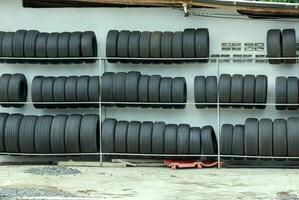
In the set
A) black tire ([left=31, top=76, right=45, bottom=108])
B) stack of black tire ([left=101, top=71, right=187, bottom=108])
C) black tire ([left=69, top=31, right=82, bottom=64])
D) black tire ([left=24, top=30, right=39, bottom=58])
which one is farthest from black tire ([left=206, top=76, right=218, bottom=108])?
black tire ([left=24, top=30, right=39, bottom=58])

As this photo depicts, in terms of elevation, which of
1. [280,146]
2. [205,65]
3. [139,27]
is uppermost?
[139,27]

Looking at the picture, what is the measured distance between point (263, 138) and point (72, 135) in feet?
11.9

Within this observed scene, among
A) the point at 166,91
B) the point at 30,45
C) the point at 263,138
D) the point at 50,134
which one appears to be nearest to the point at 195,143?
the point at 166,91

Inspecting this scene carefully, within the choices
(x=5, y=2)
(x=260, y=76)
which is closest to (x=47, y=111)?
(x=5, y=2)

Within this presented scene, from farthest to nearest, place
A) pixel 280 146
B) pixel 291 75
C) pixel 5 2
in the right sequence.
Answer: pixel 5 2 → pixel 291 75 → pixel 280 146

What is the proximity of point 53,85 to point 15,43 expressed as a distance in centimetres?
119

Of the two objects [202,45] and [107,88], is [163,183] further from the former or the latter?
[202,45]

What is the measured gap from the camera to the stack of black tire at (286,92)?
37.3 ft

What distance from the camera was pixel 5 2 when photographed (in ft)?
42.1

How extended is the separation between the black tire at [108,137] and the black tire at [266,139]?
9.18ft

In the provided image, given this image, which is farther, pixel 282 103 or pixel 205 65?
pixel 205 65

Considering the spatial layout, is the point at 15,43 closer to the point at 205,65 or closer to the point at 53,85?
the point at 53,85

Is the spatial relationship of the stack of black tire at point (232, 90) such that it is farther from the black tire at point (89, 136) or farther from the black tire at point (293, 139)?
the black tire at point (89, 136)

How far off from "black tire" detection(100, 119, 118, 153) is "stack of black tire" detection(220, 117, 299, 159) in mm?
2087
